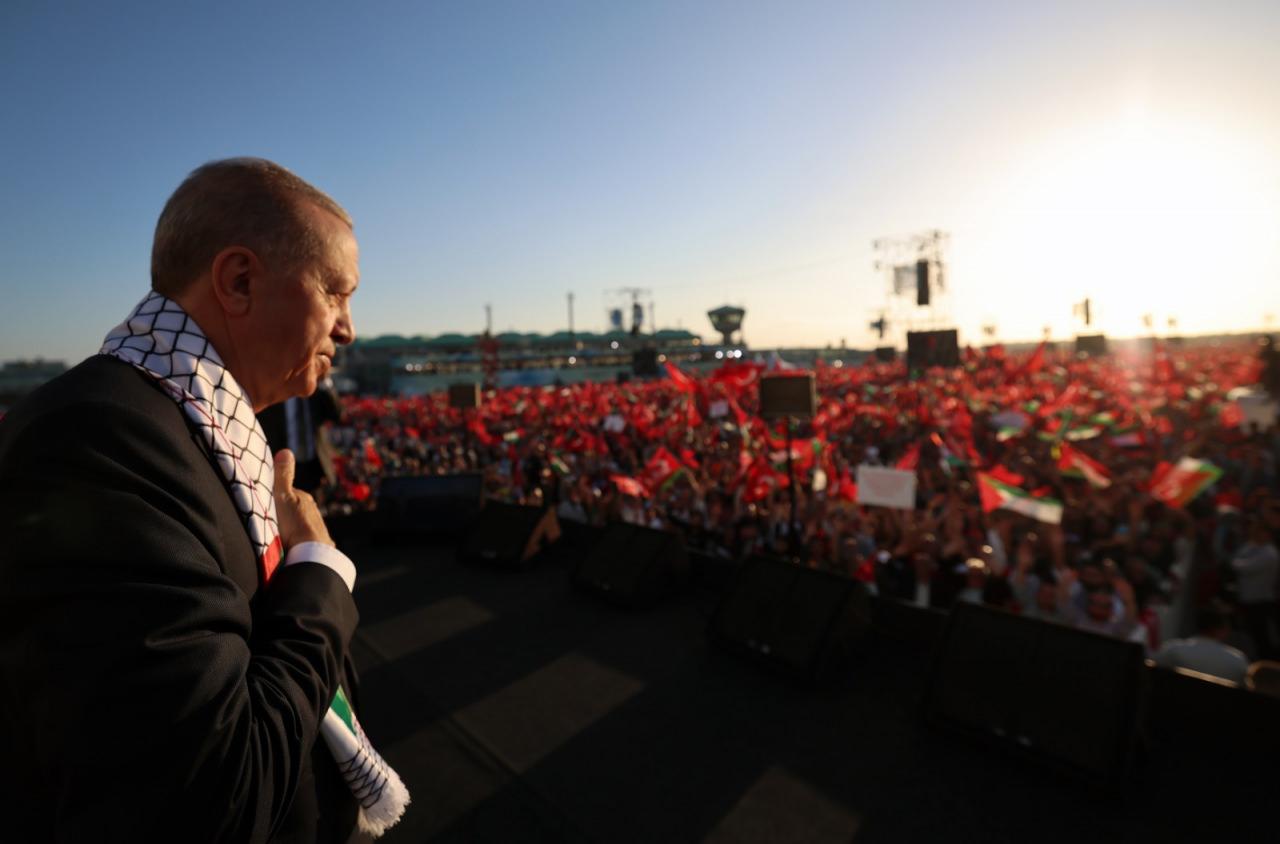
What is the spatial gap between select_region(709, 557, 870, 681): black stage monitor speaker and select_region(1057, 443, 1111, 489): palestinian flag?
574 cm

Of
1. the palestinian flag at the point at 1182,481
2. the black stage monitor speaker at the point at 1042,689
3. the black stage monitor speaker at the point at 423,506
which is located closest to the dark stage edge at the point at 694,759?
the black stage monitor speaker at the point at 1042,689

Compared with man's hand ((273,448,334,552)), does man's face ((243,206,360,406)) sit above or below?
above

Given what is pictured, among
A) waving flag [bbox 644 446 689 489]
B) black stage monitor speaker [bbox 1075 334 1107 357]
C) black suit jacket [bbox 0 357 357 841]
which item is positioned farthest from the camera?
black stage monitor speaker [bbox 1075 334 1107 357]

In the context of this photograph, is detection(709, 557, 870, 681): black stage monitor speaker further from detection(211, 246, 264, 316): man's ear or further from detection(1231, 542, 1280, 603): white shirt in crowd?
detection(211, 246, 264, 316): man's ear

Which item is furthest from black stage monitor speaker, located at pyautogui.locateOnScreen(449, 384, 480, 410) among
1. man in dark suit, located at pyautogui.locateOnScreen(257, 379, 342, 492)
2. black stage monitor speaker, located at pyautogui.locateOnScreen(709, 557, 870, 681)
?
black stage monitor speaker, located at pyautogui.locateOnScreen(709, 557, 870, 681)

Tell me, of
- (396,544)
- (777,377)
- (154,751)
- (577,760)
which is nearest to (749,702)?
(577,760)

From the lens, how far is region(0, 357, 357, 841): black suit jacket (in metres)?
0.77

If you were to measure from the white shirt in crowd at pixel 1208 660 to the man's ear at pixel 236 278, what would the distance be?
5.99 metres

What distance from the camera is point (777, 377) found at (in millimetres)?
7395

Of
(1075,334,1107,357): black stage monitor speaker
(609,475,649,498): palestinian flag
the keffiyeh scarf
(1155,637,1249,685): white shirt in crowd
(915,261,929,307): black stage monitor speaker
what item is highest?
(915,261,929,307): black stage monitor speaker

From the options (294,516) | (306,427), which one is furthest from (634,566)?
(294,516)

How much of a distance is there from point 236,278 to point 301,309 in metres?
0.12

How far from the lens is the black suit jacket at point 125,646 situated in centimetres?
77

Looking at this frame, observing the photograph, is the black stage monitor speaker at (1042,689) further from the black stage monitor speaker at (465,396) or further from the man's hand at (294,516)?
the black stage monitor speaker at (465,396)
